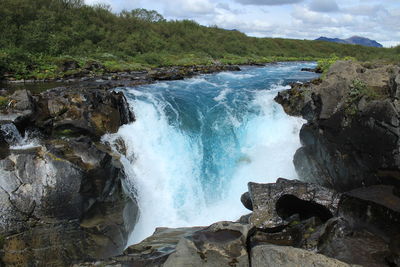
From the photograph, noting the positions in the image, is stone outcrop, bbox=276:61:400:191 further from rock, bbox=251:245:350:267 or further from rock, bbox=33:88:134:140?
rock, bbox=33:88:134:140

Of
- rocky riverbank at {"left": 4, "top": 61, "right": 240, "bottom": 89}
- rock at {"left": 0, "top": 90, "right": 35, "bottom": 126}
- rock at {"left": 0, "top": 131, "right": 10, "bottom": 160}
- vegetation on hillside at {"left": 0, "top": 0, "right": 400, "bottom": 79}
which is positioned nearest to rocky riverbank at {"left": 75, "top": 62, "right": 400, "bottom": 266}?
rock at {"left": 0, "top": 131, "right": 10, "bottom": 160}

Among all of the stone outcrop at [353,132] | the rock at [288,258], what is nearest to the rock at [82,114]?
the stone outcrop at [353,132]

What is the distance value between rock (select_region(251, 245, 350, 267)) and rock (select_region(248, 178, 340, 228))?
311 centimetres

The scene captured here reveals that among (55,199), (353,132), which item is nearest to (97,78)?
(55,199)

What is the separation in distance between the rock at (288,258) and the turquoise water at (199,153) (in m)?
6.10

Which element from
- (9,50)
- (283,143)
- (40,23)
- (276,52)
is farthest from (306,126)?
(276,52)

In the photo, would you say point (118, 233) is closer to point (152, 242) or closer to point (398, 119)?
point (152, 242)

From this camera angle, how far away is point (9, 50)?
29328mm

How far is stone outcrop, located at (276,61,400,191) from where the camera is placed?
34.3ft

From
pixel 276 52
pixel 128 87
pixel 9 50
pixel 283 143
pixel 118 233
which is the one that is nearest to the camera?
pixel 118 233

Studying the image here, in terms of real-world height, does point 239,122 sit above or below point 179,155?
above

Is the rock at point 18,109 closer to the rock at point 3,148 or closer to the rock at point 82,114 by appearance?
the rock at point 82,114

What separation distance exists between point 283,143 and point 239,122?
8.29 ft

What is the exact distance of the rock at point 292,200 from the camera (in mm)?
10062
